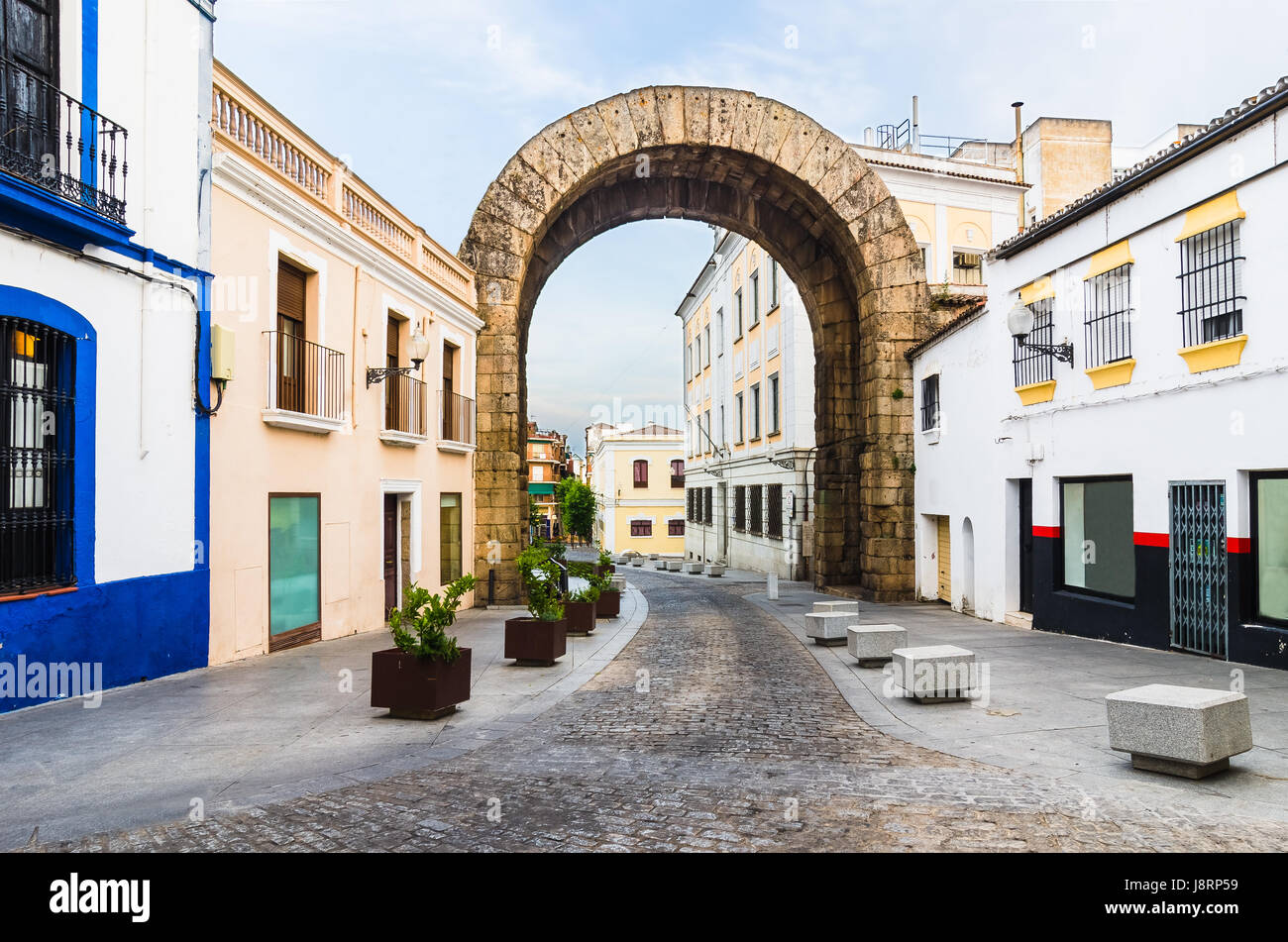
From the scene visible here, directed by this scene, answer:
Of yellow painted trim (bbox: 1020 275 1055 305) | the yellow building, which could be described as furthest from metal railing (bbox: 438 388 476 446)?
the yellow building

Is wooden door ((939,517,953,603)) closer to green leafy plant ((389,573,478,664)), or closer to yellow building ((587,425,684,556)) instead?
green leafy plant ((389,573,478,664))

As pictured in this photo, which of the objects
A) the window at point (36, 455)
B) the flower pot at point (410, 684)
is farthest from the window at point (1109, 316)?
the window at point (36, 455)

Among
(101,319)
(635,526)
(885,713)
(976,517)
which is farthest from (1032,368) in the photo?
(635,526)

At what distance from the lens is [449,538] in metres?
18.6

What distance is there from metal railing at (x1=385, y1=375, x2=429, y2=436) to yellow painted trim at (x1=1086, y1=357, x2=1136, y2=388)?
11.4 metres

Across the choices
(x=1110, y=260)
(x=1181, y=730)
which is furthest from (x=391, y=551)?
(x=1181, y=730)

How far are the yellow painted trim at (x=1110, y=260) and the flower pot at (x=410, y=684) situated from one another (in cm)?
1057

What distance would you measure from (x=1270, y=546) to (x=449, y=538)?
14.6m

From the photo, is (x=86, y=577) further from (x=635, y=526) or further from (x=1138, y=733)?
(x=635, y=526)

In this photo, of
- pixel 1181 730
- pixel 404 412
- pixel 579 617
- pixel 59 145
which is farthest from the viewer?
pixel 404 412

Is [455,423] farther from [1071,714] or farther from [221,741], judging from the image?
[1071,714]

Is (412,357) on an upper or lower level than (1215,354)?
upper
